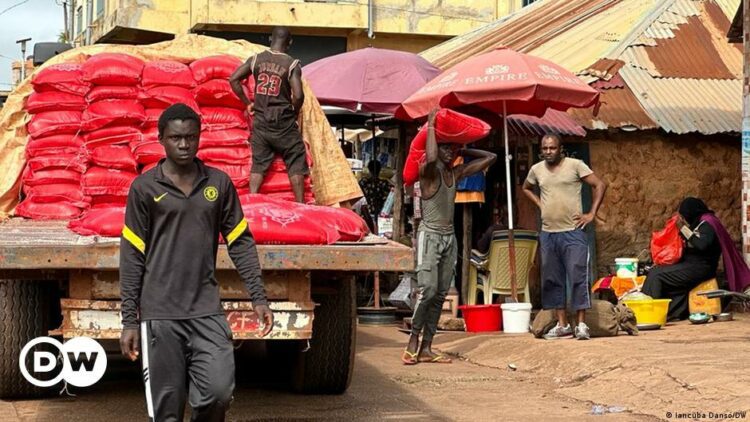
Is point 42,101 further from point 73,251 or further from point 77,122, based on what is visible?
point 73,251

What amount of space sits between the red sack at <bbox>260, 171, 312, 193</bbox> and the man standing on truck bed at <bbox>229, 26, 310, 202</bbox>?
0.03 m

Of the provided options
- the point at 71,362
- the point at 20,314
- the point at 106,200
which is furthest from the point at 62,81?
the point at 71,362

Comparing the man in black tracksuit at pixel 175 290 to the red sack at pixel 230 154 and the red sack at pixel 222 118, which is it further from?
the red sack at pixel 222 118

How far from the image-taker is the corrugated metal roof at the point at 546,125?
1330 centimetres

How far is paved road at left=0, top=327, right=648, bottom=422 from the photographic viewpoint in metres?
7.55

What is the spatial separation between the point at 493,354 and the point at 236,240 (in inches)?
221

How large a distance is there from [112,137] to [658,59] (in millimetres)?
7865

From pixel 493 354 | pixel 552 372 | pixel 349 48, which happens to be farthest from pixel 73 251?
pixel 349 48

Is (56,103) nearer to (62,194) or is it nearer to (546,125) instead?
(62,194)

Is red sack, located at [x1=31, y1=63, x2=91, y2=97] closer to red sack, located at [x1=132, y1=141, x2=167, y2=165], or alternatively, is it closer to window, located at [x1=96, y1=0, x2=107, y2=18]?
red sack, located at [x1=132, y1=141, x2=167, y2=165]

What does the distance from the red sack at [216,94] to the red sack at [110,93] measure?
455 millimetres

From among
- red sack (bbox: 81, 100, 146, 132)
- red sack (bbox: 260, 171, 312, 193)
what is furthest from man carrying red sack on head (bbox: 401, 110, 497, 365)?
red sack (bbox: 81, 100, 146, 132)

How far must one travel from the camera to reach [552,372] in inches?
385

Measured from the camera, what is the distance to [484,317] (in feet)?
40.5
